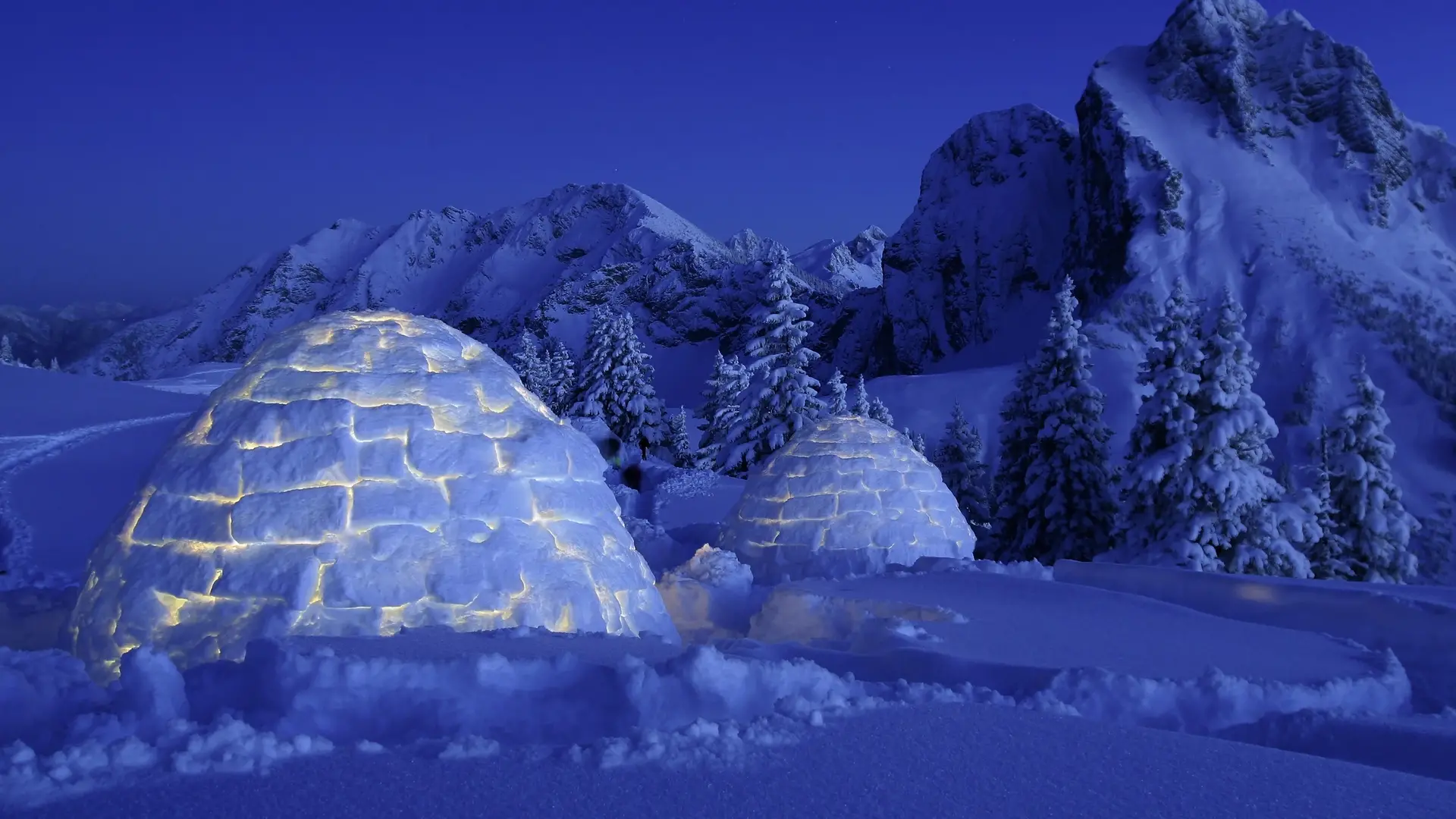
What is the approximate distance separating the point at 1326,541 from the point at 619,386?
2114 centimetres

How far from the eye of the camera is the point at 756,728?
8.43 ft

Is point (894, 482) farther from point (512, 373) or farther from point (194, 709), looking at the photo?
point (194, 709)

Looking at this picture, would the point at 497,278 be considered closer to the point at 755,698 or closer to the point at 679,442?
the point at 679,442

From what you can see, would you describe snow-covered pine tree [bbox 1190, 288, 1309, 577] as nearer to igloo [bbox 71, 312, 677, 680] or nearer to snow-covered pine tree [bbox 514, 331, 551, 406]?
igloo [bbox 71, 312, 677, 680]

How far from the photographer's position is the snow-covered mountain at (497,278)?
11719cm

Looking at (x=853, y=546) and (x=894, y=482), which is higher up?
(x=894, y=482)

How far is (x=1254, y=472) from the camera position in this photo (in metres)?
15.8

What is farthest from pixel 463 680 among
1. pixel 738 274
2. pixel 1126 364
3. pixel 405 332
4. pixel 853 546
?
pixel 738 274

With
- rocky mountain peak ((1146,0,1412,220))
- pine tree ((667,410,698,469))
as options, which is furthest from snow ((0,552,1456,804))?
rocky mountain peak ((1146,0,1412,220))

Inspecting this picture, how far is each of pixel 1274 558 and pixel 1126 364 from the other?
30888 millimetres

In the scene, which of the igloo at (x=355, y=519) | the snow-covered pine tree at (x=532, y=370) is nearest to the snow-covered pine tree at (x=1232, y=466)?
the igloo at (x=355, y=519)

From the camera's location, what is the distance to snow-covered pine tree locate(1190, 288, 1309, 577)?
15539 millimetres

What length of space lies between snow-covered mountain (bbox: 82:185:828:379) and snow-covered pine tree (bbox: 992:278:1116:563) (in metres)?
Answer: 84.4

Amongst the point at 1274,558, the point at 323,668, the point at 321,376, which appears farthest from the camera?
the point at 1274,558
